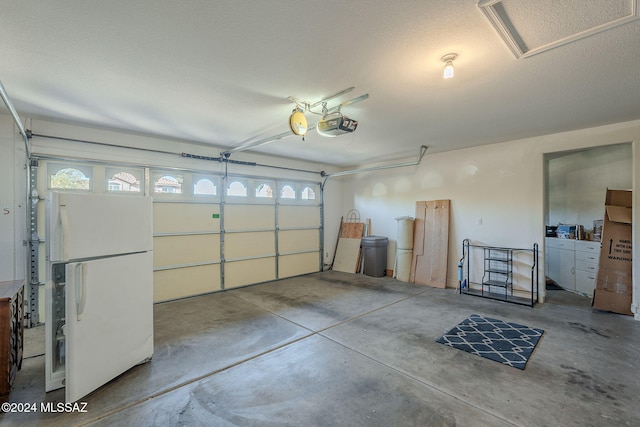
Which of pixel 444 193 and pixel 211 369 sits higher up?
pixel 444 193

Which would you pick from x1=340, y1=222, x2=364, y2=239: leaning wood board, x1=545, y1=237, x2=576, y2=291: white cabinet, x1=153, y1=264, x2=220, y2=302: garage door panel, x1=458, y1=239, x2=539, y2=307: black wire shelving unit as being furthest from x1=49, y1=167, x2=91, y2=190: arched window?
x1=545, y1=237, x2=576, y2=291: white cabinet

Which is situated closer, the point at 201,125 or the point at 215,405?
the point at 215,405

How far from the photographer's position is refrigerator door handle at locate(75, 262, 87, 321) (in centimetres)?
206

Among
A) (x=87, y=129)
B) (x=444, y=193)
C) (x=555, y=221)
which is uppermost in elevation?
(x=87, y=129)

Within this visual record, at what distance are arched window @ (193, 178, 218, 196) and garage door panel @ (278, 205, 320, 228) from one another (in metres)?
1.50

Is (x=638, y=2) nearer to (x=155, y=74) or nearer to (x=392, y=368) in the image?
(x=392, y=368)

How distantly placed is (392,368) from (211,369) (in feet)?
5.61

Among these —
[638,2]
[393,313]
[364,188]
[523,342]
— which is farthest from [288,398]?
[364,188]

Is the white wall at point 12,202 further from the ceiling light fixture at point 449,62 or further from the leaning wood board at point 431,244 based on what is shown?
the leaning wood board at point 431,244

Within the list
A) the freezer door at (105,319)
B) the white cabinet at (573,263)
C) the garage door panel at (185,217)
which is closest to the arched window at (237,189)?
the garage door panel at (185,217)

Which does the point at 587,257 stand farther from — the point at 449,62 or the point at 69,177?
the point at 69,177

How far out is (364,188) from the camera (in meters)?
7.16

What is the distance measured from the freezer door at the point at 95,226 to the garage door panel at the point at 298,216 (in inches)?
144

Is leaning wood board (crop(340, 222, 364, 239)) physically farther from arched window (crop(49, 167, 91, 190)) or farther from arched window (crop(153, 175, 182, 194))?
arched window (crop(49, 167, 91, 190))
